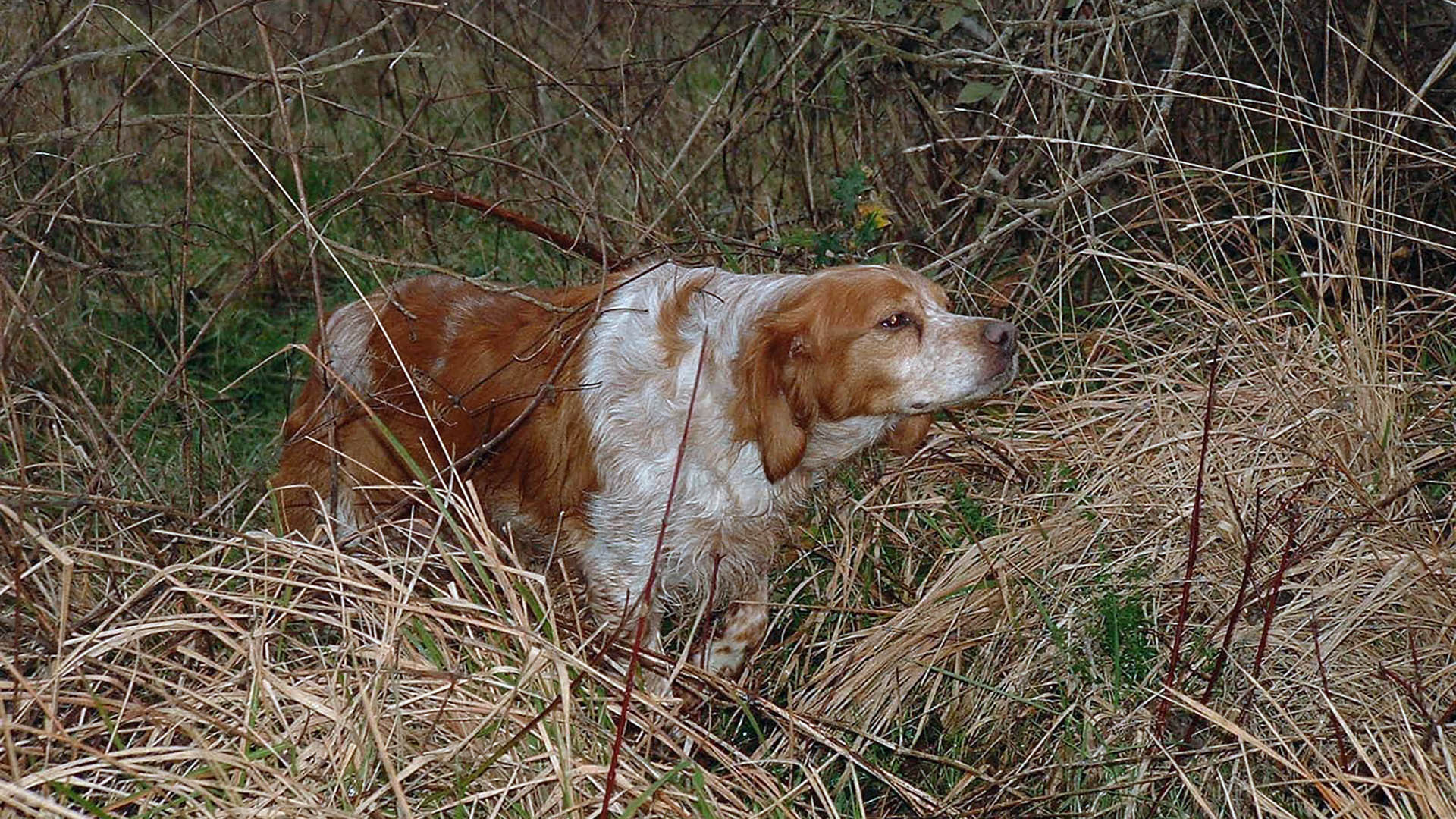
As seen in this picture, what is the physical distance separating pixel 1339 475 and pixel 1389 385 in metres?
0.27

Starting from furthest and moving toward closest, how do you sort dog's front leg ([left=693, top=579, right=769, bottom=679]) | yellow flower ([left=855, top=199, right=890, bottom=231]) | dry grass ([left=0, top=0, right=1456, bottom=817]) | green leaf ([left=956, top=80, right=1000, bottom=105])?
1. green leaf ([left=956, top=80, right=1000, bottom=105])
2. yellow flower ([left=855, top=199, right=890, bottom=231])
3. dog's front leg ([left=693, top=579, right=769, bottom=679])
4. dry grass ([left=0, top=0, right=1456, bottom=817])

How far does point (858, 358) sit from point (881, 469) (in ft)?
2.66

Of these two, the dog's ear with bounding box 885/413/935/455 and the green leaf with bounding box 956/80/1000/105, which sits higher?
the green leaf with bounding box 956/80/1000/105

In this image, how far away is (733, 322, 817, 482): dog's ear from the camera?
3.39 m

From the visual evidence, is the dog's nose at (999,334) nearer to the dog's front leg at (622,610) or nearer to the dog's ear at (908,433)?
the dog's ear at (908,433)

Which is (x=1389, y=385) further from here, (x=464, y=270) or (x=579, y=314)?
(x=464, y=270)

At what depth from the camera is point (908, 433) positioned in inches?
145

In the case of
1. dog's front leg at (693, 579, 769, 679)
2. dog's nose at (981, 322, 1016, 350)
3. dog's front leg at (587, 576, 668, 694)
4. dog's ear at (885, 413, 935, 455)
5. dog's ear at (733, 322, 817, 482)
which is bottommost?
dog's front leg at (693, 579, 769, 679)

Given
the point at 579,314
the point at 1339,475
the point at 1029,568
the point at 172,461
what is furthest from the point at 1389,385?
the point at 172,461

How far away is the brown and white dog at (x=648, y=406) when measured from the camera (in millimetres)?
3375

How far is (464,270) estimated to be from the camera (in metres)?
5.60

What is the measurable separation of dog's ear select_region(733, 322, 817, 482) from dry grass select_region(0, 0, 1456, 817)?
1.50 ft

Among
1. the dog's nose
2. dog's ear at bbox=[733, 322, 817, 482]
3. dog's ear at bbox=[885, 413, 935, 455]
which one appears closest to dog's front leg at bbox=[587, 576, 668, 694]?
dog's ear at bbox=[733, 322, 817, 482]

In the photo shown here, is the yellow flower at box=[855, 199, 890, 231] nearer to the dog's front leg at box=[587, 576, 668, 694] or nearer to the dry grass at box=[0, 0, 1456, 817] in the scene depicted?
the dry grass at box=[0, 0, 1456, 817]
